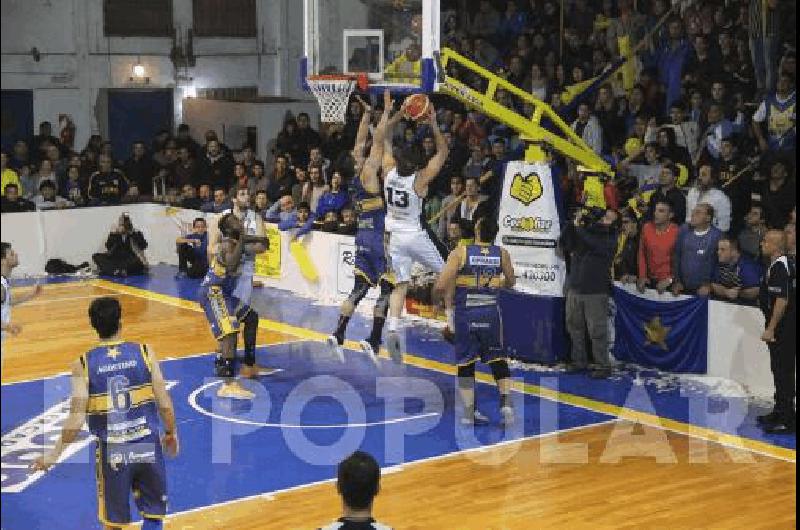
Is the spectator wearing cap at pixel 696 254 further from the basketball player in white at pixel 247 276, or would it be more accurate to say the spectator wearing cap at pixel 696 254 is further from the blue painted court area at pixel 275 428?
the basketball player in white at pixel 247 276

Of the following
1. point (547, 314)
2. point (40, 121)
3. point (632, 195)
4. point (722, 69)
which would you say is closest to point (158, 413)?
point (547, 314)

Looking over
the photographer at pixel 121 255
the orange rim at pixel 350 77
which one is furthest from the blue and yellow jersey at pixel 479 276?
the photographer at pixel 121 255

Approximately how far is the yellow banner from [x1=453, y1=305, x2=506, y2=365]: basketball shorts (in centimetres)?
801

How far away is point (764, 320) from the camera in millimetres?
13812

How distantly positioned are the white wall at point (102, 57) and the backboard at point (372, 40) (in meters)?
11.4

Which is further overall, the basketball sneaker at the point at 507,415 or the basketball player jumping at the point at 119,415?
the basketball sneaker at the point at 507,415

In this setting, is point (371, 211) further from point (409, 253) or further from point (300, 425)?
point (300, 425)

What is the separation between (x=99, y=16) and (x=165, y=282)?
813 cm

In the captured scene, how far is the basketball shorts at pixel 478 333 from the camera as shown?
1262cm

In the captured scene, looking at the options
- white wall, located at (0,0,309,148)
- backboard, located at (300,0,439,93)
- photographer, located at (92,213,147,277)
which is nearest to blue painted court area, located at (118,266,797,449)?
backboard, located at (300,0,439,93)

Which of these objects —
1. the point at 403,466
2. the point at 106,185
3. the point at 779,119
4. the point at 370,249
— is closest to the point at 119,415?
the point at 403,466

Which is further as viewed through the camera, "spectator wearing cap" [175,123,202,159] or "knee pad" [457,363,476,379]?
"spectator wearing cap" [175,123,202,159]

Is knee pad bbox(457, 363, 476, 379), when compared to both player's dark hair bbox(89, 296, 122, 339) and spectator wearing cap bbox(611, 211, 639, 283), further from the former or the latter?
player's dark hair bbox(89, 296, 122, 339)

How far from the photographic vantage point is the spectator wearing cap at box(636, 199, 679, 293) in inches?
588
